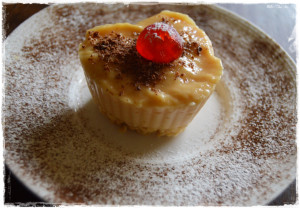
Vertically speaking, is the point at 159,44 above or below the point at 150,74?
above

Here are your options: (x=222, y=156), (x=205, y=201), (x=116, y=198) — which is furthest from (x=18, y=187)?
(x=222, y=156)

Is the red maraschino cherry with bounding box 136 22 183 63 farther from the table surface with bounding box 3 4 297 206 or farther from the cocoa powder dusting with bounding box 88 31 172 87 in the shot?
the table surface with bounding box 3 4 297 206

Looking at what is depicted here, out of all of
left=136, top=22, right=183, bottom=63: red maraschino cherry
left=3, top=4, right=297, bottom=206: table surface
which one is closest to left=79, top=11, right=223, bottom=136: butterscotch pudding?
left=136, top=22, right=183, bottom=63: red maraschino cherry

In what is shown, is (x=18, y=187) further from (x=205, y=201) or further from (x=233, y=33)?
(x=233, y=33)

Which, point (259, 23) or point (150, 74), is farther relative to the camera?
point (259, 23)

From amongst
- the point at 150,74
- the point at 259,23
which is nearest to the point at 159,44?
the point at 150,74

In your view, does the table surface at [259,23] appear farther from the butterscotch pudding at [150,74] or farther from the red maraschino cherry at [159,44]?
the red maraschino cherry at [159,44]

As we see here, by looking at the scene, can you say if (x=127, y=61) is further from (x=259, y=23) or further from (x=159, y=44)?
(x=259, y=23)
